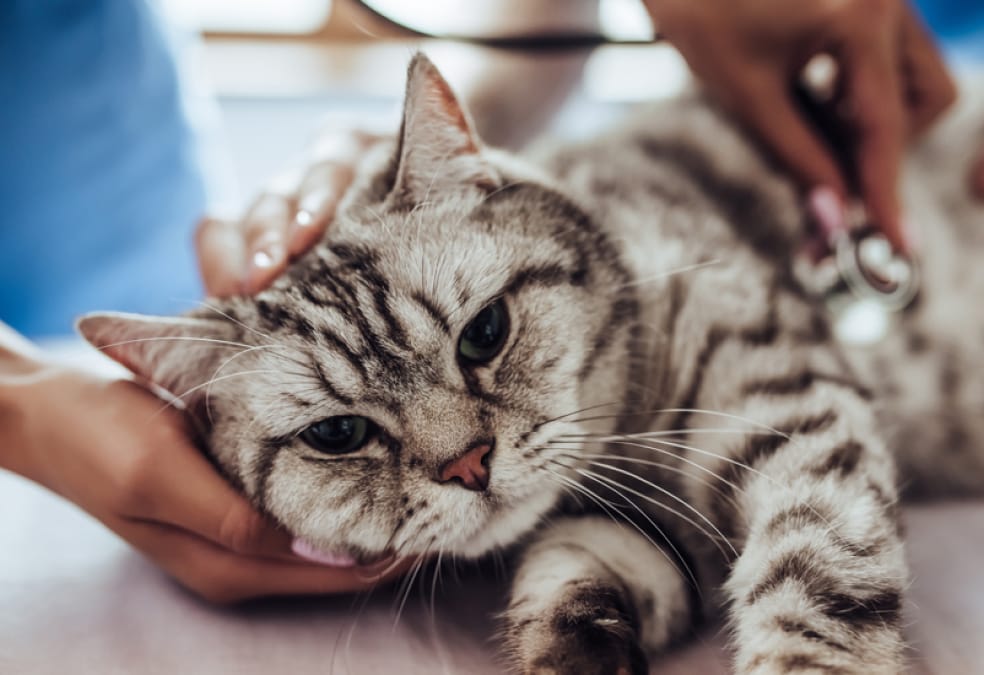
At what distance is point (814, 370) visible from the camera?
0.96 meters

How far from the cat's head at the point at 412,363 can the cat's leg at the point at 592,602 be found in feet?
0.20

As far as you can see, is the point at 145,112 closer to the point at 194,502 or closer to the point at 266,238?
the point at 266,238

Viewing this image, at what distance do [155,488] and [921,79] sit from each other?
1.38m

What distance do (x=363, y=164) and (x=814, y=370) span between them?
2.17 ft

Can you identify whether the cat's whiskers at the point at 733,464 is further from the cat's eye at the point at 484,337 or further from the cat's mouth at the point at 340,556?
the cat's mouth at the point at 340,556

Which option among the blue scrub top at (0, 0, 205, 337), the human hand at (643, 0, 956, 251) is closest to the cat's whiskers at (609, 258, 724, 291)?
the human hand at (643, 0, 956, 251)

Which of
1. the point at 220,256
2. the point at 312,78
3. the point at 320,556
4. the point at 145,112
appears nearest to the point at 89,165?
the point at 145,112

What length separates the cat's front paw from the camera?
0.73 m

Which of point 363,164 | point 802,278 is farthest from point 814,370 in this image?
point 363,164

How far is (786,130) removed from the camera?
1268 mm

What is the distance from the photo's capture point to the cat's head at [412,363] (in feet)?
2.64

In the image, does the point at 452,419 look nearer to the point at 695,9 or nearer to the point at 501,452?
the point at 501,452

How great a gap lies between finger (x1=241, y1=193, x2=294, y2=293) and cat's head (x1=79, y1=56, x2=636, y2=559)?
28 mm

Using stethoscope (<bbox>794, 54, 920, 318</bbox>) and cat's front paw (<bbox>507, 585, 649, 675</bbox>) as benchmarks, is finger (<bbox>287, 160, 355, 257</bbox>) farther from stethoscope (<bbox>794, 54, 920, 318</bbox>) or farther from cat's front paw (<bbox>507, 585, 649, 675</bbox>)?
stethoscope (<bbox>794, 54, 920, 318</bbox>)
